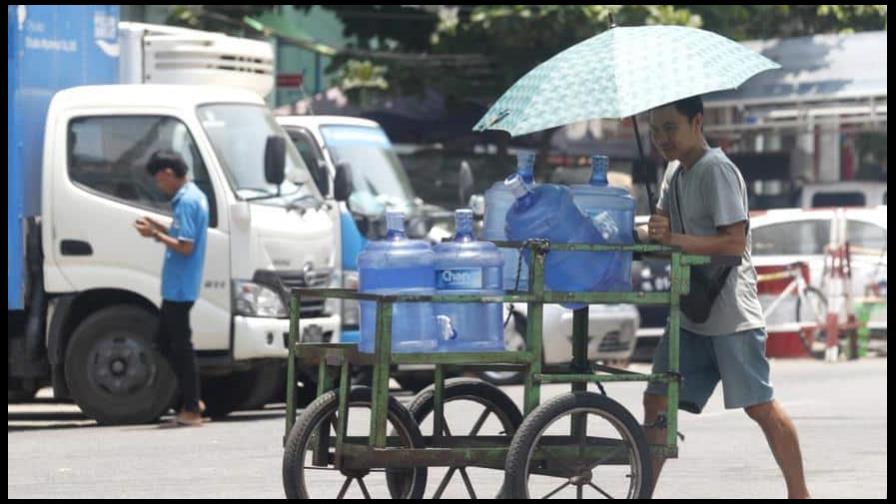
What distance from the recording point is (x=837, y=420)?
13648mm

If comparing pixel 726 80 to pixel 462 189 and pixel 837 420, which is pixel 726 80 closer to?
pixel 837 420

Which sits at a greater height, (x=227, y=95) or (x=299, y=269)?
(x=227, y=95)

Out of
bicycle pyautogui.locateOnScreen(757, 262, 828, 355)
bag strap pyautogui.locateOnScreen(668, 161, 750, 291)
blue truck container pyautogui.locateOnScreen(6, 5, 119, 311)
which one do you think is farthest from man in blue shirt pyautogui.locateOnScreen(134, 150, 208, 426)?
bicycle pyautogui.locateOnScreen(757, 262, 828, 355)

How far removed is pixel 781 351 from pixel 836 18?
855cm

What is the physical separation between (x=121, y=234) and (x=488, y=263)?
6.29m

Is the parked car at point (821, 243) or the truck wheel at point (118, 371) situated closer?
the truck wheel at point (118, 371)

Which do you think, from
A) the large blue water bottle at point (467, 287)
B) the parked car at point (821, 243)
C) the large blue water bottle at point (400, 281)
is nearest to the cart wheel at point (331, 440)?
the large blue water bottle at point (400, 281)

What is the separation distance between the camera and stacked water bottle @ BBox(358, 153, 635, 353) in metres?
7.53

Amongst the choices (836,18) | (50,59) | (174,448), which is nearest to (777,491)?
(174,448)

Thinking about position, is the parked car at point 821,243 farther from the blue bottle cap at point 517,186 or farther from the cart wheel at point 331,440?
the blue bottle cap at point 517,186

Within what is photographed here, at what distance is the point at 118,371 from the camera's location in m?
13.4

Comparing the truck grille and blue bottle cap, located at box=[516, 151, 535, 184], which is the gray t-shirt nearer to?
blue bottle cap, located at box=[516, 151, 535, 184]

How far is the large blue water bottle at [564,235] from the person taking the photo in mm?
7754

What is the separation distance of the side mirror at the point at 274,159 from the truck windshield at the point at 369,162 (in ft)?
8.28
